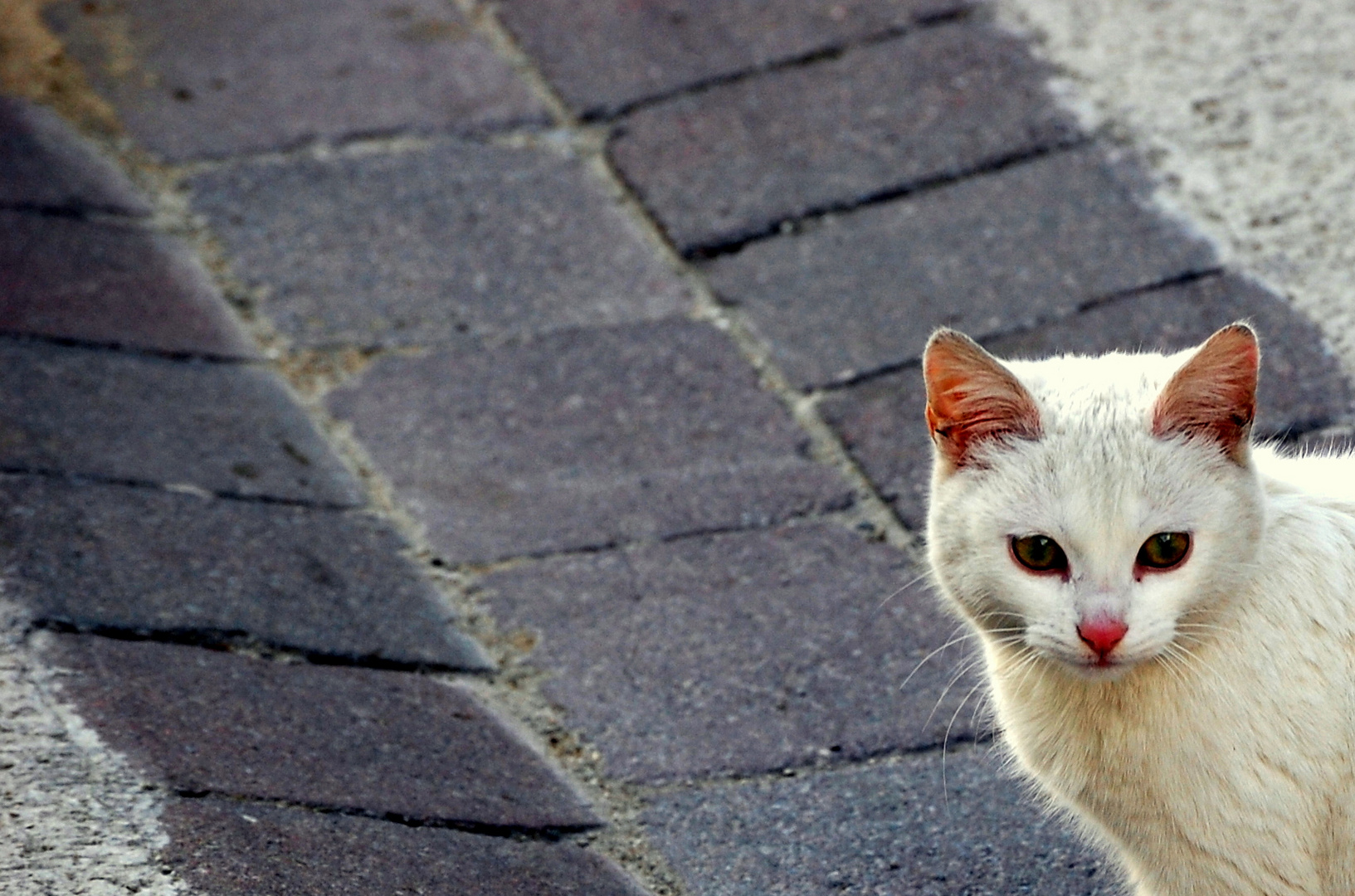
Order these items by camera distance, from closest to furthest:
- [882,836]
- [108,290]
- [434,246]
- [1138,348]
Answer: [882,836] → [1138,348] → [108,290] → [434,246]

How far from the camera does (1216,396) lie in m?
2.03

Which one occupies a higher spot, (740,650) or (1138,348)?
(1138,348)

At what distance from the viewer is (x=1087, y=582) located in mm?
2020

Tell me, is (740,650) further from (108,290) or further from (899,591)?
(108,290)

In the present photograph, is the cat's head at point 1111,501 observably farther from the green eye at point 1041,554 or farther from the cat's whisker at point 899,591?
the cat's whisker at point 899,591

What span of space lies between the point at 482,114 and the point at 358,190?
44 centimetres

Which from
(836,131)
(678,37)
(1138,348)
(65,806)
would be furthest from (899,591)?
A: (678,37)

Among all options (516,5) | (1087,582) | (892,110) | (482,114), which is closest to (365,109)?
(482,114)

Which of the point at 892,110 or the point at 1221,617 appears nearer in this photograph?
the point at 1221,617

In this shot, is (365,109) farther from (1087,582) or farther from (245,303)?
(1087,582)

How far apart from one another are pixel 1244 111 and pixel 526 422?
6.03ft

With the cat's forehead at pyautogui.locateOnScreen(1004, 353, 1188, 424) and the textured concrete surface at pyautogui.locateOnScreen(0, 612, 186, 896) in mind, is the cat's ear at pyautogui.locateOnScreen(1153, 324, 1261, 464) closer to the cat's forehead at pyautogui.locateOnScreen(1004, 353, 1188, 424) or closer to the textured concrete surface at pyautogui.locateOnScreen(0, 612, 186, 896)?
the cat's forehead at pyautogui.locateOnScreen(1004, 353, 1188, 424)

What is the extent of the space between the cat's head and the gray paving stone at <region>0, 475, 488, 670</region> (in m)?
1.21

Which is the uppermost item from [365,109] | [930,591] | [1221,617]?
[1221,617]
